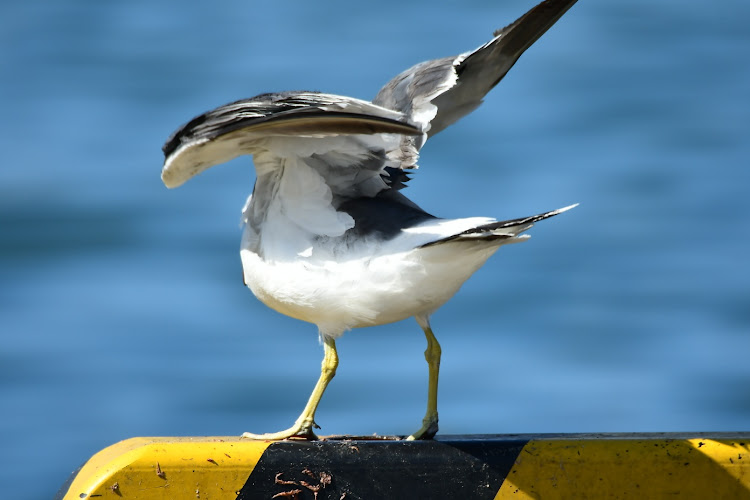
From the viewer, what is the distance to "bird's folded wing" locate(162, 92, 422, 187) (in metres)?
2.72

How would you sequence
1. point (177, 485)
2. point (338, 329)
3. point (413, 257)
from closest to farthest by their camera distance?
point (177, 485)
point (413, 257)
point (338, 329)

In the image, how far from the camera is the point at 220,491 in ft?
9.12

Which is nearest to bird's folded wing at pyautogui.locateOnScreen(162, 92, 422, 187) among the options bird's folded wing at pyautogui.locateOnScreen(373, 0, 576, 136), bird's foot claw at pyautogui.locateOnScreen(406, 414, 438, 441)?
bird's folded wing at pyautogui.locateOnScreen(373, 0, 576, 136)

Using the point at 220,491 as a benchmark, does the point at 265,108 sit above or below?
above

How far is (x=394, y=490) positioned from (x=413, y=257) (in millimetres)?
740

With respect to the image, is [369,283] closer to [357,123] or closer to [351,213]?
[351,213]

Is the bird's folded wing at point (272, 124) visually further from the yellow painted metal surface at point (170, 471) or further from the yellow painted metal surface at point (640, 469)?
the yellow painted metal surface at point (640, 469)

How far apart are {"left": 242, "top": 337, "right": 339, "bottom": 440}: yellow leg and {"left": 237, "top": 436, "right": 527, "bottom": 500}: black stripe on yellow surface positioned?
1.09ft

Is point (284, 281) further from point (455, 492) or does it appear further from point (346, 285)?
point (455, 492)

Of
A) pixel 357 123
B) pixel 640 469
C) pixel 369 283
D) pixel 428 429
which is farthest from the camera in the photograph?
pixel 428 429

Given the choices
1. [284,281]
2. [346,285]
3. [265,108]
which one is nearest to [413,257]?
[346,285]

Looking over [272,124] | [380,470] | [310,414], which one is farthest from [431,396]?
[272,124]

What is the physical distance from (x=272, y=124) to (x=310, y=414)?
3.43 ft

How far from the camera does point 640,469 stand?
286 centimetres
